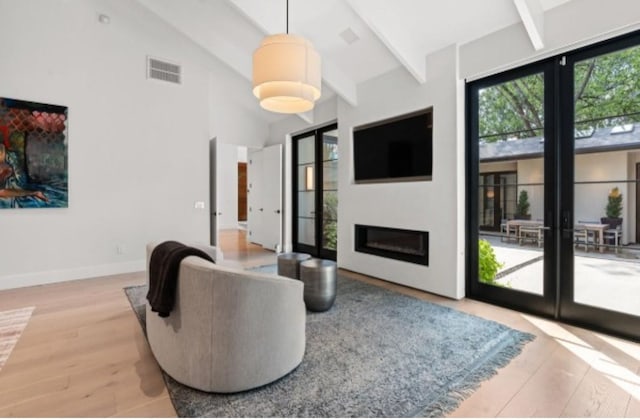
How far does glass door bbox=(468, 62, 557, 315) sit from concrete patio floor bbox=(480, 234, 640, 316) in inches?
0.5

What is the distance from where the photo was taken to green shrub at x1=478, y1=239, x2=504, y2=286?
365 centimetres

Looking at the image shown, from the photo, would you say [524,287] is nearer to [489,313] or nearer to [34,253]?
[489,313]

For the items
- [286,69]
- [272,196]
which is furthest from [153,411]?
[272,196]

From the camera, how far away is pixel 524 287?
11.0 ft

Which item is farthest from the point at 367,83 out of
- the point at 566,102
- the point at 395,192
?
the point at 566,102

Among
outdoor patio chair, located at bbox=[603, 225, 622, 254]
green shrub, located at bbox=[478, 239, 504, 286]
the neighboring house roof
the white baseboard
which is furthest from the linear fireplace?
the white baseboard

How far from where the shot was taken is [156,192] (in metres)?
5.18

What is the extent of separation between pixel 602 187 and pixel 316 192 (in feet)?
13.9

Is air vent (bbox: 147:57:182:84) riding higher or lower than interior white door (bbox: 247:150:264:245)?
higher

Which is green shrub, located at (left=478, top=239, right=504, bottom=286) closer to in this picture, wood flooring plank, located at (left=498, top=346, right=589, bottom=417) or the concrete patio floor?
the concrete patio floor

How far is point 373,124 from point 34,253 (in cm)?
498

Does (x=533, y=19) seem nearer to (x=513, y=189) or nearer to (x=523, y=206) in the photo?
(x=513, y=189)

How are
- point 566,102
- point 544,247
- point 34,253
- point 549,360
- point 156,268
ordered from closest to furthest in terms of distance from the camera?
point 156,268 → point 549,360 → point 566,102 → point 544,247 → point 34,253

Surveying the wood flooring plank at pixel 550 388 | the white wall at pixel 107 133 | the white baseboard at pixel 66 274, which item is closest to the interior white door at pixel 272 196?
the white wall at pixel 107 133
